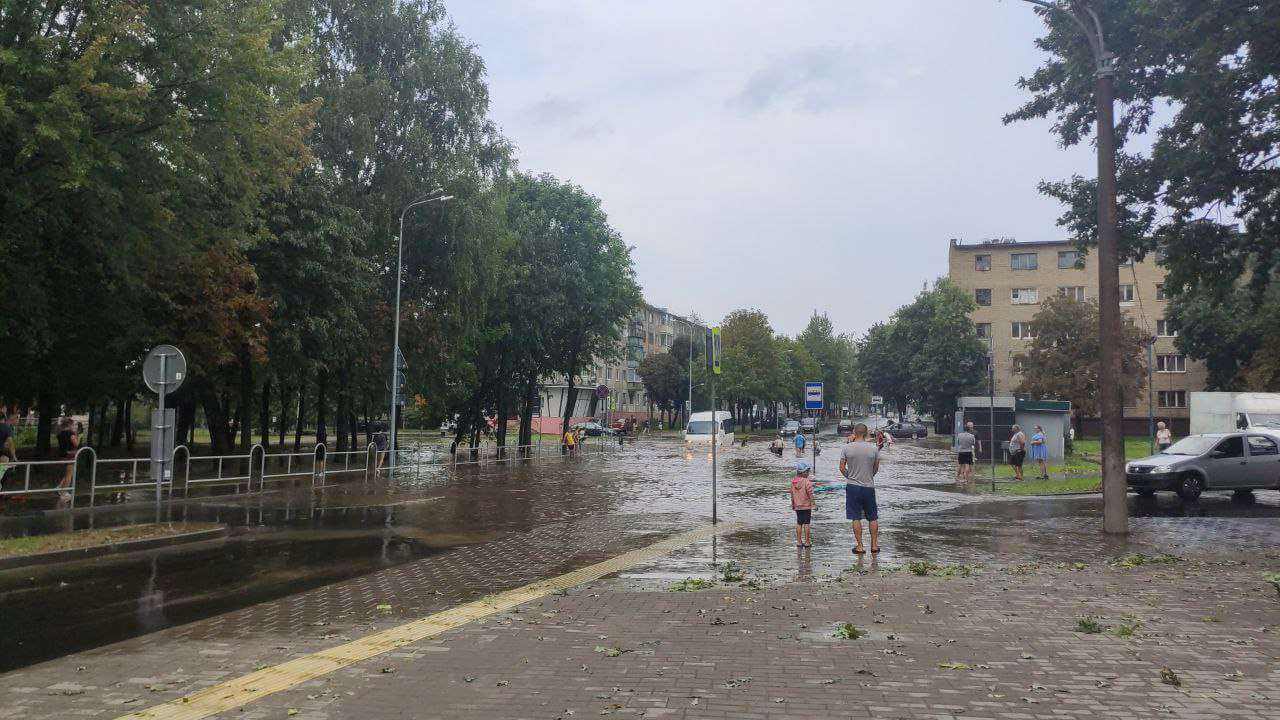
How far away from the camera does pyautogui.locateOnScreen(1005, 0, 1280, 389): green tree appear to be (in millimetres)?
15070

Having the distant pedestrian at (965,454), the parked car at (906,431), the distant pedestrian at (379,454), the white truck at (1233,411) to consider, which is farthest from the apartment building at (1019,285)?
the distant pedestrian at (379,454)

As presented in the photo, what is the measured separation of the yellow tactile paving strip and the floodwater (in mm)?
1164

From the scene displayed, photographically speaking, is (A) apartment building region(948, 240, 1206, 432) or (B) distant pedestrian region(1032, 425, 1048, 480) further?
(A) apartment building region(948, 240, 1206, 432)

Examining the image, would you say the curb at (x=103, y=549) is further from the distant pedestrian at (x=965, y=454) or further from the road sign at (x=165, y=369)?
the distant pedestrian at (x=965, y=454)

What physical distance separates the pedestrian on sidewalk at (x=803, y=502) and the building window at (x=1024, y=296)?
74.1 metres

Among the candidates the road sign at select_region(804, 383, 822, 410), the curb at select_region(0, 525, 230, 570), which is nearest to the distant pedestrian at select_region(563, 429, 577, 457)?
the road sign at select_region(804, 383, 822, 410)

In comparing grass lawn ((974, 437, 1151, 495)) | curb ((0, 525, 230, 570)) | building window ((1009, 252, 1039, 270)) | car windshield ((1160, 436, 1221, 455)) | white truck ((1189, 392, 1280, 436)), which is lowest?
grass lawn ((974, 437, 1151, 495))

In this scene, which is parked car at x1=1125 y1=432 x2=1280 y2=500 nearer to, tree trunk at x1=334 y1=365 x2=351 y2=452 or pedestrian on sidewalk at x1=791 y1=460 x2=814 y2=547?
pedestrian on sidewalk at x1=791 y1=460 x2=814 y2=547

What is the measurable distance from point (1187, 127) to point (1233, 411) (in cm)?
2436

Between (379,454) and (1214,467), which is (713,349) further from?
(379,454)

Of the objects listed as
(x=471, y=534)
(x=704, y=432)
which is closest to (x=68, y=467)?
(x=471, y=534)

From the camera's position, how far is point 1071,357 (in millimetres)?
59938

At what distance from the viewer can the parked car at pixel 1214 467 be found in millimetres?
18984

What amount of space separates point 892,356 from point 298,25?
63454mm
